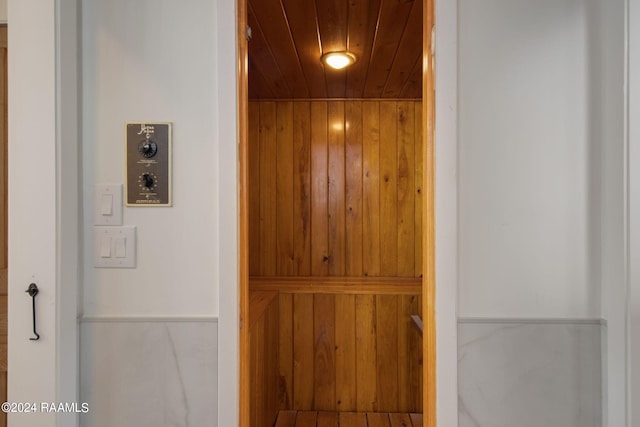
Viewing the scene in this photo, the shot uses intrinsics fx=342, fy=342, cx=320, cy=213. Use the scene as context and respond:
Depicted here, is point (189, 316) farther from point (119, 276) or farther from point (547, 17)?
point (547, 17)

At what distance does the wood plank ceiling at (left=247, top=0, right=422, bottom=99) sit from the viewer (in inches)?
57.1

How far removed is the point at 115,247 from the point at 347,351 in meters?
1.78

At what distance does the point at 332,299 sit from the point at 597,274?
1.62 meters

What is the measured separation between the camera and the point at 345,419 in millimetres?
2305

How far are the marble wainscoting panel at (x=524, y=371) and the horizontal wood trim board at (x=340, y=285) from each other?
1281 mm

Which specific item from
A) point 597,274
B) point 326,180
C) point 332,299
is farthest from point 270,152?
point 597,274

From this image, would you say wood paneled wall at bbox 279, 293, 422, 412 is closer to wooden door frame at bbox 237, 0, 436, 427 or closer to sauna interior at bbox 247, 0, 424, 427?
sauna interior at bbox 247, 0, 424, 427

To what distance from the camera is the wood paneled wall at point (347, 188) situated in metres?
2.62

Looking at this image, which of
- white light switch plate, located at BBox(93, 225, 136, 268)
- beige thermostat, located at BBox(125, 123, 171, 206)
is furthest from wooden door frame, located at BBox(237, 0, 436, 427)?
white light switch plate, located at BBox(93, 225, 136, 268)

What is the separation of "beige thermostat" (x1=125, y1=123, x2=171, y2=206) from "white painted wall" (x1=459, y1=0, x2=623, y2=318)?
37.6 inches

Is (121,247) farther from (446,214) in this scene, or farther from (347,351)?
(347,351)

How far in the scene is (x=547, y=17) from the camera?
1103 millimetres

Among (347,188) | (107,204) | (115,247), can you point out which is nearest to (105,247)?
(115,247)

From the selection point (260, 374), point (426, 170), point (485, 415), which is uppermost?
point (426, 170)
